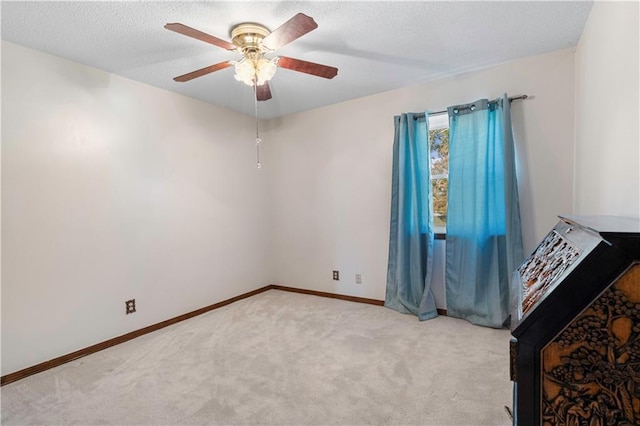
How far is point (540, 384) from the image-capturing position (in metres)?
0.75

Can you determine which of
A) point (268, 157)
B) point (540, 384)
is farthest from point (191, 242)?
point (540, 384)

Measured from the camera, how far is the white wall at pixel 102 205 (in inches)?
87.0

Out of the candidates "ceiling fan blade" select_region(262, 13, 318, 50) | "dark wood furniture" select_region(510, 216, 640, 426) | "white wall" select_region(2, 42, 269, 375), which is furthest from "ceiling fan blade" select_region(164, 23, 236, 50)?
"dark wood furniture" select_region(510, 216, 640, 426)

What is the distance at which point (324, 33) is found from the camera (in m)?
2.19

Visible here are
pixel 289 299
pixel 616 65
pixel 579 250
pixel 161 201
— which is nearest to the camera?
pixel 579 250

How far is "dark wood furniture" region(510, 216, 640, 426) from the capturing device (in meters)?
0.70

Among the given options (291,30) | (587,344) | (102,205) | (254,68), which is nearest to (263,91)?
(254,68)

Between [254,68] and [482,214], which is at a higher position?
[254,68]

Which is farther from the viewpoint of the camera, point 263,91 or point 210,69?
point 263,91

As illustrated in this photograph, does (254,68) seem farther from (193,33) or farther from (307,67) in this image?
(193,33)

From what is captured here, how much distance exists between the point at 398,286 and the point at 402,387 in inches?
53.9

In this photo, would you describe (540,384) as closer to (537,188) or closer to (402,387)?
(402,387)

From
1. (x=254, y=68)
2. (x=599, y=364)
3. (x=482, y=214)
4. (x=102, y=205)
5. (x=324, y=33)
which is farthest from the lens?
(x=482, y=214)

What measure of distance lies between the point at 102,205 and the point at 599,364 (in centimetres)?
310
